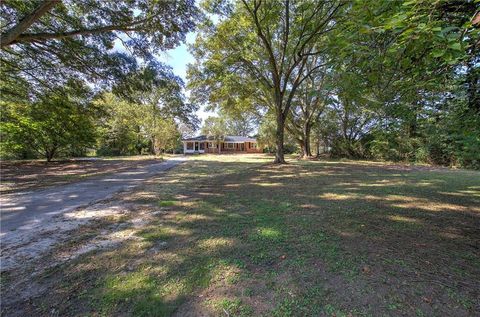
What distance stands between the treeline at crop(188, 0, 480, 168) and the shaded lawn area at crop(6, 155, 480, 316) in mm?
1395

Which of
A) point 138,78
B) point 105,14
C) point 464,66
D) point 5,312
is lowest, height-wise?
point 5,312

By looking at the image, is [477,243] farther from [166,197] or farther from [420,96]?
[166,197]

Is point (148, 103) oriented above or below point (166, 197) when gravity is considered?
above

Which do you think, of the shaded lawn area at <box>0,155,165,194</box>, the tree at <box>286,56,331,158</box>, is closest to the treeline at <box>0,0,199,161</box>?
the shaded lawn area at <box>0,155,165,194</box>

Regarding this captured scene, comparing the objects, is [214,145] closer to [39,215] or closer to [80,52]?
[80,52]

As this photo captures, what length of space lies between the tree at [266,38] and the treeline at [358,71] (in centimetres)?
6

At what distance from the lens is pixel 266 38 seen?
15.4 meters

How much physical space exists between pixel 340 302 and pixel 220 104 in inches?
784

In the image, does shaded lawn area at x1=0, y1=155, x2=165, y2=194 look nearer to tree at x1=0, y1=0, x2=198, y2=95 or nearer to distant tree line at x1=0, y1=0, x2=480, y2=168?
distant tree line at x1=0, y1=0, x2=480, y2=168

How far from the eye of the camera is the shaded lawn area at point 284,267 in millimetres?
2145

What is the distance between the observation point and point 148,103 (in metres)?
26.3

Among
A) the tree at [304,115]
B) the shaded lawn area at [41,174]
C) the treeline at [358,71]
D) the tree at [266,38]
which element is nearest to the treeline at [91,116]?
the shaded lawn area at [41,174]

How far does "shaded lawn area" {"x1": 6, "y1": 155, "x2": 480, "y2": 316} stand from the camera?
7.04 feet

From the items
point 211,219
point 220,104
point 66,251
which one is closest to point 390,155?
point 220,104
